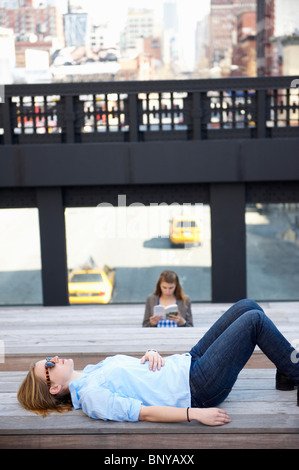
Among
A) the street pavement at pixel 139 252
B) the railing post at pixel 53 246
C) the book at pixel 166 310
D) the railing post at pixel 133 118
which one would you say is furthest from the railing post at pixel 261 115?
the book at pixel 166 310

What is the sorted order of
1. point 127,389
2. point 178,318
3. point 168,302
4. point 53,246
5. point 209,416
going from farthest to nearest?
point 53,246, point 168,302, point 178,318, point 127,389, point 209,416

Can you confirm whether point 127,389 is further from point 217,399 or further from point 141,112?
point 141,112

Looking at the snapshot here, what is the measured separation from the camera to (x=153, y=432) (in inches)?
139

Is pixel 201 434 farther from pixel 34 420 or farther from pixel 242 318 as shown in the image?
pixel 34 420

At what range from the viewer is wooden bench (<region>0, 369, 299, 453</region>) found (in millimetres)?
3553

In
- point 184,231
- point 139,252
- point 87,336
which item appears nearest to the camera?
point 87,336

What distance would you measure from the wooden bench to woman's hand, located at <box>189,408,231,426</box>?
3 cm

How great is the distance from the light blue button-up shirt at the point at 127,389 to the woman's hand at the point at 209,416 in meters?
0.13

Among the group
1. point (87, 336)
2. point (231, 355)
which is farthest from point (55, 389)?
point (87, 336)

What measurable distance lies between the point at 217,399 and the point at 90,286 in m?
8.14

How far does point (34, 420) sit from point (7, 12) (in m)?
67.1

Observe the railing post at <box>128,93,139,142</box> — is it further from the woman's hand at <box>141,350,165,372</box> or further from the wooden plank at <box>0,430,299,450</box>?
the wooden plank at <box>0,430,299,450</box>

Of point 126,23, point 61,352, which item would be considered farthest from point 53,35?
point 61,352

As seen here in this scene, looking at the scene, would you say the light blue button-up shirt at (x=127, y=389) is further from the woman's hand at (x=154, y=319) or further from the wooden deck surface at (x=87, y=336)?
the woman's hand at (x=154, y=319)
